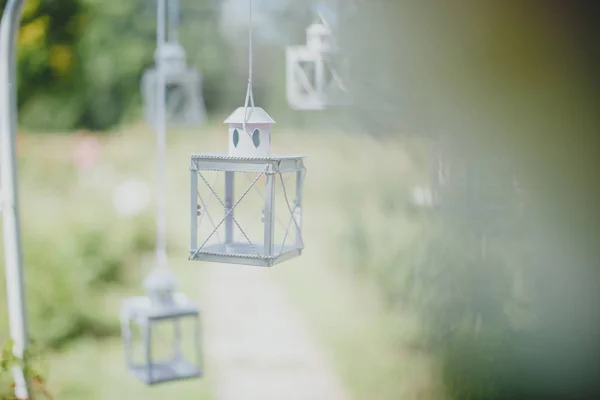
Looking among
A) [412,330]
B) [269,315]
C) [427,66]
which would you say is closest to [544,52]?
[427,66]

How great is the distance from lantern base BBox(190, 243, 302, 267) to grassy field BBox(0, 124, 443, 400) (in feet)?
3.62

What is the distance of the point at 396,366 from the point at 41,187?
2.30 meters

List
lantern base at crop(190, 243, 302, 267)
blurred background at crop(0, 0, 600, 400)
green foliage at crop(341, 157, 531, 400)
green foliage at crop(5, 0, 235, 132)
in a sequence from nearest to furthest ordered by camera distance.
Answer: lantern base at crop(190, 243, 302, 267) < blurred background at crop(0, 0, 600, 400) < green foliage at crop(341, 157, 531, 400) < green foliage at crop(5, 0, 235, 132)

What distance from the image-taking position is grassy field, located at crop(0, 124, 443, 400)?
94.2 inches

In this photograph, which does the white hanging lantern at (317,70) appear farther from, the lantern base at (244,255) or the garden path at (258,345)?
the garden path at (258,345)

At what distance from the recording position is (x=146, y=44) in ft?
14.0

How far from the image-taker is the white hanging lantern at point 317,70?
→ 1.57 m

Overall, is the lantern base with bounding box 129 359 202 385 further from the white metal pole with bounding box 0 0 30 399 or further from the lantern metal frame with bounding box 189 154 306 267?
the lantern metal frame with bounding box 189 154 306 267

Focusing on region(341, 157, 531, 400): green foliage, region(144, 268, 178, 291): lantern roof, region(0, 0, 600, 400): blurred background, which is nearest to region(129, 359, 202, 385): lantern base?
region(144, 268, 178, 291): lantern roof

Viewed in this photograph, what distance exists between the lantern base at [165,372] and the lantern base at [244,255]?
20.0 inches

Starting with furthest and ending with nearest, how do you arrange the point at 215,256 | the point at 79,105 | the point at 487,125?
the point at 79,105, the point at 487,125, the point at 215,256

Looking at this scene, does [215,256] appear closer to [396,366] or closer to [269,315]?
[396,366]

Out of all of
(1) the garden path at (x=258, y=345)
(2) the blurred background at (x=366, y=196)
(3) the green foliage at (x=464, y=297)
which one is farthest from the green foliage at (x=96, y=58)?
(3) the green foliage at (x=464, y=297)

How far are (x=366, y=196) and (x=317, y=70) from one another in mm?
1204
